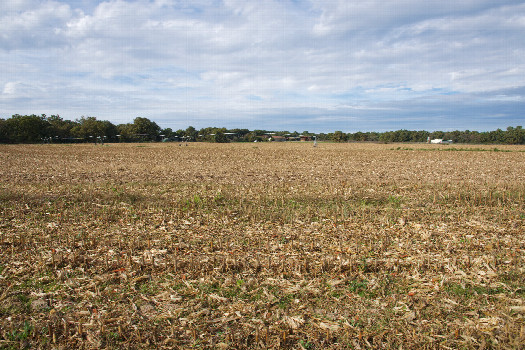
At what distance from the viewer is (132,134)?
9531 cm

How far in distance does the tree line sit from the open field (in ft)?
192

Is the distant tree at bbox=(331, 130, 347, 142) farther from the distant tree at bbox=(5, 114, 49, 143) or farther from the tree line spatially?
the distant tree at bbox=(5, 114, 49, 143)

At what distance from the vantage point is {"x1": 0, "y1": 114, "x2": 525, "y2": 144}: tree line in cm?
7538

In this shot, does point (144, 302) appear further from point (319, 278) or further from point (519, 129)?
point (519, 129)

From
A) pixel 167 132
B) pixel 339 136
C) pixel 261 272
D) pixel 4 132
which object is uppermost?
pixel 167 132

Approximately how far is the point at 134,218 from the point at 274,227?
3821 millimetres

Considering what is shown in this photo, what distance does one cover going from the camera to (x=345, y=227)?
26.6 feet

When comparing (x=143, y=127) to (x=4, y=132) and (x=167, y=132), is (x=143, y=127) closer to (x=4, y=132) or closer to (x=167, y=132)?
(x=167, y=132)

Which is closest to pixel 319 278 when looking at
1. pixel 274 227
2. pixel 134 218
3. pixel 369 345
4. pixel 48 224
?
pixel 369 345

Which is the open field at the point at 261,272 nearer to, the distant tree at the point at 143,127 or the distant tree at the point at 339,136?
the distant tree at the point at 339,136

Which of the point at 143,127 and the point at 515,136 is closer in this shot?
the point at 515,136

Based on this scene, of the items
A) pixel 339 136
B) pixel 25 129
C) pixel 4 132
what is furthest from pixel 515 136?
pixel 4 132

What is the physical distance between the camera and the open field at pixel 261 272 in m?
4.09

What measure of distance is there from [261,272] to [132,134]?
98.3 metres
